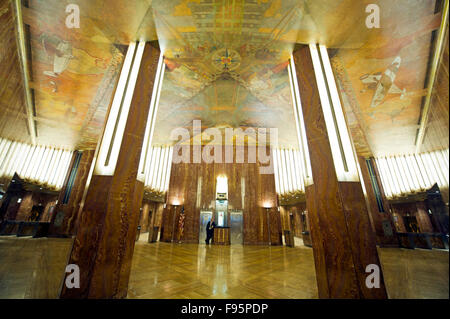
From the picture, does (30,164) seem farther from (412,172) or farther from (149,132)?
(412,172)

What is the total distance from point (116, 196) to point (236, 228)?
776 cm

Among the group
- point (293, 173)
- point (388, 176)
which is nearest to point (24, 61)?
point (293, 173)

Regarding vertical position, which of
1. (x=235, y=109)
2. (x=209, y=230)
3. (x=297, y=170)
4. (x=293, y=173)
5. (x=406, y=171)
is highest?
(x=235, y=109)

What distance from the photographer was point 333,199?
2.29 meters

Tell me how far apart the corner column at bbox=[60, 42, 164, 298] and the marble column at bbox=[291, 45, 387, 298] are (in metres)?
2.54

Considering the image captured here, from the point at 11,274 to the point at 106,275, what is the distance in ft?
5.21

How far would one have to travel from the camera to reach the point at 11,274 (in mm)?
2238

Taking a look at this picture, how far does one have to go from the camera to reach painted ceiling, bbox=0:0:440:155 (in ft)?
9.87

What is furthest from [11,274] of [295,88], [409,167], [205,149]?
[409,167]

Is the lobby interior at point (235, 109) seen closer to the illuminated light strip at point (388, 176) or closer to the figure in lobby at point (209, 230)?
the illuminated light strip at point (388, 176)

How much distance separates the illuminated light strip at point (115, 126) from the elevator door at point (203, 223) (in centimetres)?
743

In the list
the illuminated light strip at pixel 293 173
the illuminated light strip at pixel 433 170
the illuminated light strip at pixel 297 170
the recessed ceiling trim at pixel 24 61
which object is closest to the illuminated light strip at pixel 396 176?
the illuminated light strip at pixel 297 170

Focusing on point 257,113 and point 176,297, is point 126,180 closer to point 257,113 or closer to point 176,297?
point 176,297

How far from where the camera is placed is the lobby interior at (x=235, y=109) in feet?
6.24
